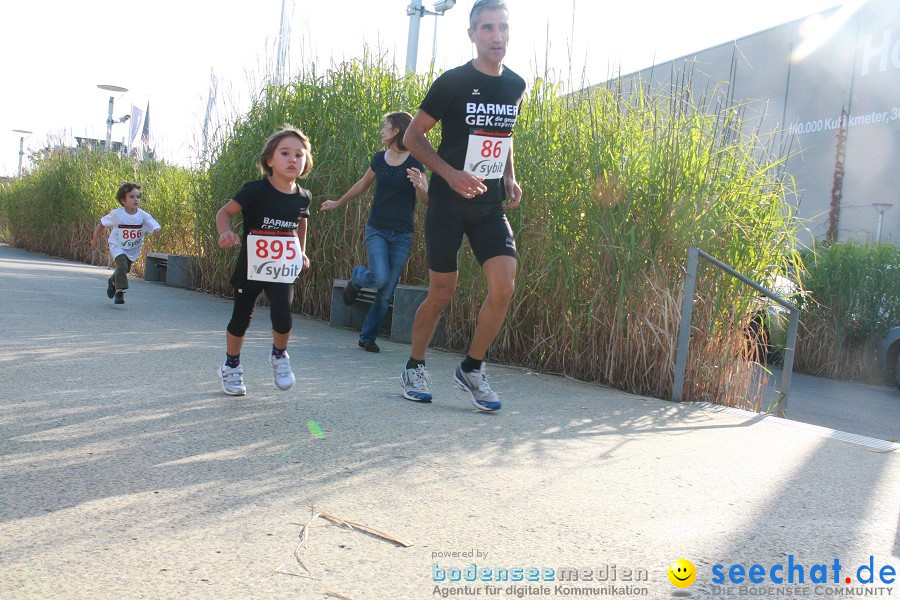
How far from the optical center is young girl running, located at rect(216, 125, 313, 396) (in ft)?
15.7

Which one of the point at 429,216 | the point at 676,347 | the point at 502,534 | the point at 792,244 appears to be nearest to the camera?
the point at 502,534

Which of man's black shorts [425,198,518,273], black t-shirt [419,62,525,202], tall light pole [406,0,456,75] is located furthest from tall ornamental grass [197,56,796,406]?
tall light pole [406,0,456,75]

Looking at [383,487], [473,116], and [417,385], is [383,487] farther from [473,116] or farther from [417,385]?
[473,116]

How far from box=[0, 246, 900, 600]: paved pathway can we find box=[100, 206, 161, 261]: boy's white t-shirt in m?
3.70

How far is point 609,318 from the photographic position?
6246mm

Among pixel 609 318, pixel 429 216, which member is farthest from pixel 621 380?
pixel 429 216

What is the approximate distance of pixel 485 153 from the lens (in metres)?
4.70

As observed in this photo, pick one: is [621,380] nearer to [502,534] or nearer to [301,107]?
[502,534]

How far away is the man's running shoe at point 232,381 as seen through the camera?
4758mm

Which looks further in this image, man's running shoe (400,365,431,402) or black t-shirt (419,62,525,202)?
man's running shoe (400,365,431,402)

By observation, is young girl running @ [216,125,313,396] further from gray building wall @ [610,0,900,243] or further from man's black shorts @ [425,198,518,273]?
gray building wall @ [610,0,900,243]

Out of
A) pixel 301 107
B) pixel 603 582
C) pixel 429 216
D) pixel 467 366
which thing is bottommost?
pixel 603 582

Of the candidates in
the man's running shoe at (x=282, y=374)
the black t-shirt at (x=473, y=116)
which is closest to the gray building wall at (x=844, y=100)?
the black t-shirt at (x=473, y=116)

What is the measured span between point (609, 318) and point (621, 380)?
17.4 inches
